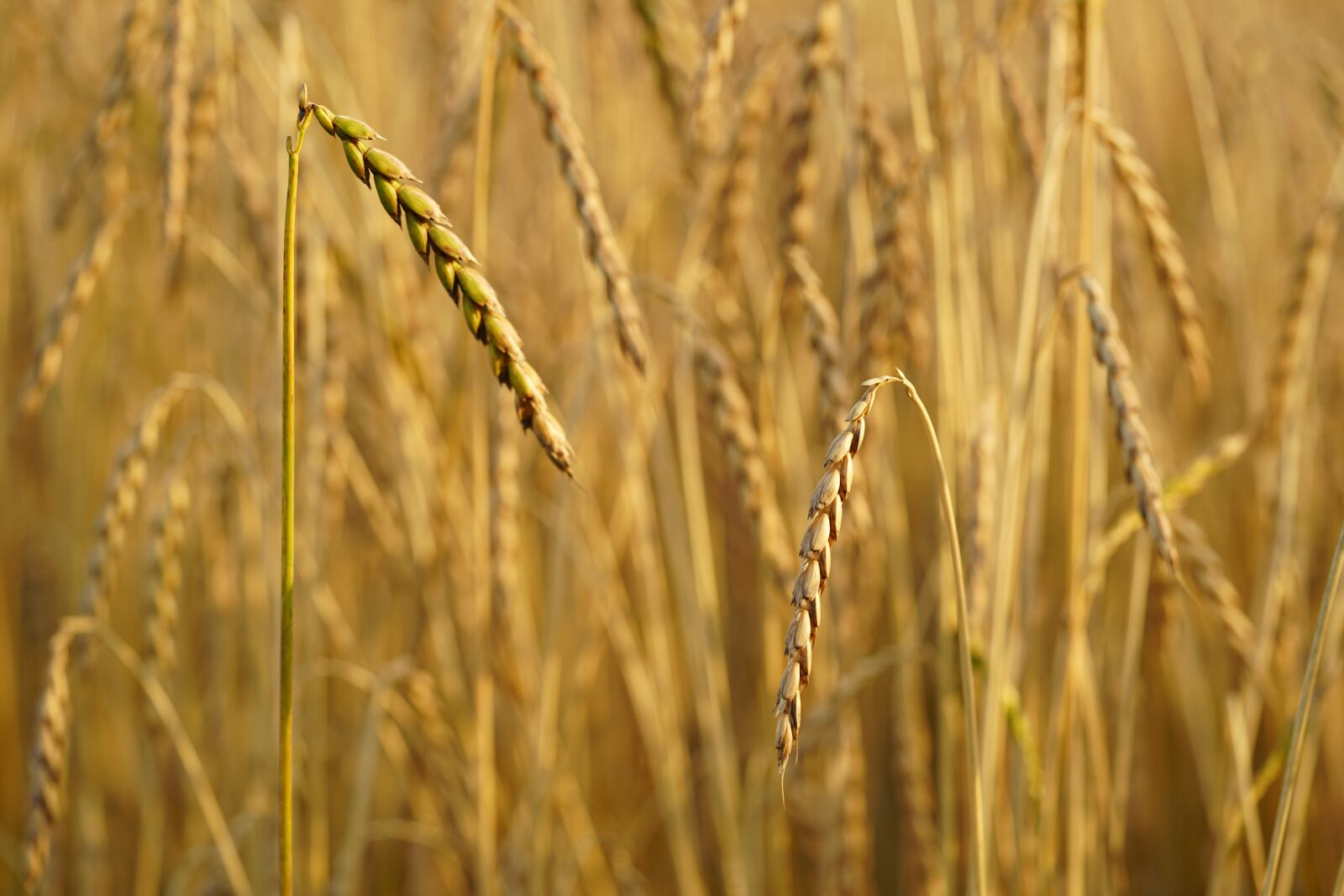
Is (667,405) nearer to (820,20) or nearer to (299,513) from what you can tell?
(299,513)

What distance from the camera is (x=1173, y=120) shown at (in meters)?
3.53

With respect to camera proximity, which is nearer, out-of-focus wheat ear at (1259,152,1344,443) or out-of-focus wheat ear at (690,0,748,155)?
out-of-focus wheat ear at (690,0,748,155)

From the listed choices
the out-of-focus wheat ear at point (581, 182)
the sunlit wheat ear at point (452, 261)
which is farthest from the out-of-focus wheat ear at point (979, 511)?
the sunlit wheat ear at point (452, 261)

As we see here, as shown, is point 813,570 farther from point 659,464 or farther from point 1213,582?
point 659,464

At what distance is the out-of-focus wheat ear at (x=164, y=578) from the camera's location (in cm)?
119

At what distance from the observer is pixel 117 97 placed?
1.28m

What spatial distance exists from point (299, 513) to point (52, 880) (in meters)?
0.77

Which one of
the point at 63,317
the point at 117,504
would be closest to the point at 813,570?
the point at 117,504

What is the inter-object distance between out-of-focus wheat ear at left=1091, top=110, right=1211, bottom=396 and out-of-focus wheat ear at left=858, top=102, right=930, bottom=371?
0.67 ft

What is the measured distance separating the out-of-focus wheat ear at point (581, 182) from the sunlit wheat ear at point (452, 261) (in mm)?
307

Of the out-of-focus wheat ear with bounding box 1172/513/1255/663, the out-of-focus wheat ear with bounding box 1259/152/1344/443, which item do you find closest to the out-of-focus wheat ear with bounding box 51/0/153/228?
the out-of-focus wheat ear with bounding box 1172/513/1255/663

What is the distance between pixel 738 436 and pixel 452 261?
0.62 m

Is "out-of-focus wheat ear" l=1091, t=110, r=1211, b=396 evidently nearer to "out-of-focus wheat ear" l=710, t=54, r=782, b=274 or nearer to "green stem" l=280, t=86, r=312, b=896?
"out-of-focus wheat ear" l=710, t=54, r=782, b=274

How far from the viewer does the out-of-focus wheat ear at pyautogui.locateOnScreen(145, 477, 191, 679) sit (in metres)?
1.19
